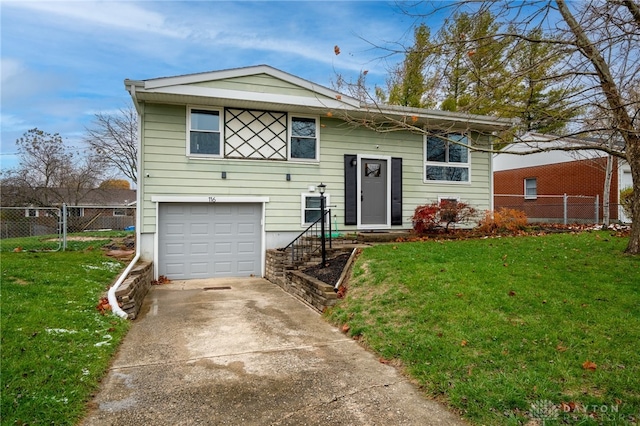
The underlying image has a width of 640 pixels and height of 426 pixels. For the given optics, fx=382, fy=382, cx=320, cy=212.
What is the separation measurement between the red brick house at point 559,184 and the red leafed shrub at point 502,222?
4.54m

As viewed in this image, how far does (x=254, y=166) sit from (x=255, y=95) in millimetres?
1759

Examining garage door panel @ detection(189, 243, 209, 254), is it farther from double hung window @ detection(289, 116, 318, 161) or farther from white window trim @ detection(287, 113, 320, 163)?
double hung window @ detection(289, 116, 318, 161)

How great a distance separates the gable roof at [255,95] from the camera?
860 centimetres

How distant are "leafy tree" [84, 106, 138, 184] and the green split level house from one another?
1476cm

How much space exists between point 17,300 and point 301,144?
7089 mm

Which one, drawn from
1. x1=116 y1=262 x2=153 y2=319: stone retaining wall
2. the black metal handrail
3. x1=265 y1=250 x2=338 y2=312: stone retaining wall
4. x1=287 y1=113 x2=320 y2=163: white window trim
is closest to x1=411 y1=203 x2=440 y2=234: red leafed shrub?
the black metal handrail

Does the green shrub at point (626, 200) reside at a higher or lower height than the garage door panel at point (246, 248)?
higher

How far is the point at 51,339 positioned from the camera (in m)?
3.86

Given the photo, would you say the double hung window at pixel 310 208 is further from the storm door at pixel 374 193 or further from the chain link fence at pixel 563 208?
the chain link fence at pixel 563 208

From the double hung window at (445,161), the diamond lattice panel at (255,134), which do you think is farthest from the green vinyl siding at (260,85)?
the double hung window at (445,161)

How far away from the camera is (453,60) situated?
537cm

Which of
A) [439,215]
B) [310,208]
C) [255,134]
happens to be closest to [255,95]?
[255,134]

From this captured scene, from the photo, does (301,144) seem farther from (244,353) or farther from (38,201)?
(38,201)

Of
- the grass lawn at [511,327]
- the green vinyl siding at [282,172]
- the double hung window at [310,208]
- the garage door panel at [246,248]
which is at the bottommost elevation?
the grass lawn at [511,327]
